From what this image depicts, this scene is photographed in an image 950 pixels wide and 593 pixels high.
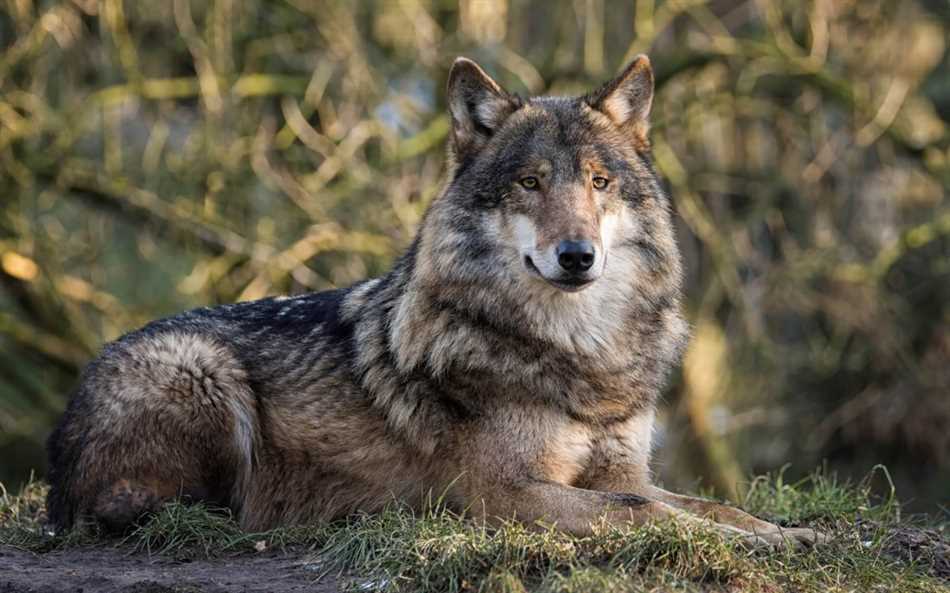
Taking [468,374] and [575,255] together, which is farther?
[468,374]

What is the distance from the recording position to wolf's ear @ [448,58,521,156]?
19.7 ft

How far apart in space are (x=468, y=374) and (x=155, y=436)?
1539 mm

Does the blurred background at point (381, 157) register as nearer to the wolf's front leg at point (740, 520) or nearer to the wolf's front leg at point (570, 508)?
the wolf's front leg at point (740, 520)

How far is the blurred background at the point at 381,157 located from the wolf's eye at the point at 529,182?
4.20 metres

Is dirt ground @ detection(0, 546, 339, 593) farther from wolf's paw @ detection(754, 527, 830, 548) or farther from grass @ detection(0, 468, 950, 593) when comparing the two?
wolf's paw @ detection(754, 527, 830, 548)

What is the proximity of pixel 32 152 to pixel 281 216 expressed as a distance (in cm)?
216

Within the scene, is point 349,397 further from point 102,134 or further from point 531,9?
point 531,9

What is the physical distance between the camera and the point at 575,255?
537cm

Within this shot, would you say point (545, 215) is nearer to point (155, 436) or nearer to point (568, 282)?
point (568, 282)

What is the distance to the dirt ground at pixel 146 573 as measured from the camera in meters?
4.95

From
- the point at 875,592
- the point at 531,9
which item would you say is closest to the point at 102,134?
the point at 531,9

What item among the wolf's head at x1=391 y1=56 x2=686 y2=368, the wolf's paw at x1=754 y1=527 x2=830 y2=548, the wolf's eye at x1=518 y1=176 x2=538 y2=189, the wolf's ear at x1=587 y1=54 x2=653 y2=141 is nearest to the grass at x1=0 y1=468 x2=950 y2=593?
the wolf's paw at x1=754 y1=527 x2=830 y2=548

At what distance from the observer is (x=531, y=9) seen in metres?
14.1

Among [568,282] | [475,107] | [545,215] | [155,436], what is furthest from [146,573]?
[475,107]
